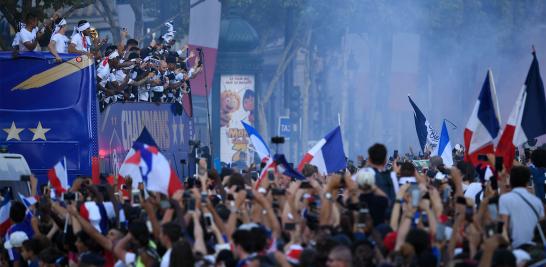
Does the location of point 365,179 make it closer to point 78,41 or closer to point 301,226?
point 301,226

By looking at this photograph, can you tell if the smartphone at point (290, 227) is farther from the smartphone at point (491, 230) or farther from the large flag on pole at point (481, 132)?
the large flag on pole at point (481, 132)

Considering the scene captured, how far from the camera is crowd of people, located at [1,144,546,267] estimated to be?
9.65 meters

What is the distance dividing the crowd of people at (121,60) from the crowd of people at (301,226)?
7467 mm

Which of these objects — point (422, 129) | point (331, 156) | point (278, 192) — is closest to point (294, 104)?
point (422, 129)

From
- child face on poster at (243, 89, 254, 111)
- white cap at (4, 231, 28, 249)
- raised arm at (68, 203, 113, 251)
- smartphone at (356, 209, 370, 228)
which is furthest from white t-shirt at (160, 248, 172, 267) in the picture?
child face on poster at (243, 89, 254, 111)

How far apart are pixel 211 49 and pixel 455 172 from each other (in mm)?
34572

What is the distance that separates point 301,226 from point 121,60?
12488 millimetres

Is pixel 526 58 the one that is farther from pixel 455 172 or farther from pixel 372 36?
pixel 455 172

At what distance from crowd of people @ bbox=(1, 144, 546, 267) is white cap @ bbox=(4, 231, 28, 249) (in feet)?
0.04

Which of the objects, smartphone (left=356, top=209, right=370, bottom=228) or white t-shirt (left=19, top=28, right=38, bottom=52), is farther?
white t-shirt (left=19, top=28, right=38, bottom=52)

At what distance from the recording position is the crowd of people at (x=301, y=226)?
965 centimetres

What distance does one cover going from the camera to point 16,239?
1316 centimetres

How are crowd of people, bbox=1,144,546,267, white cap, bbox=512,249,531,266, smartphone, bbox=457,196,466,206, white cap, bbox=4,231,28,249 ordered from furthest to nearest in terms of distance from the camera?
white cap, bbox=4,231,28,249, smartphone, bbox=457,196,466,206, white cap, bbox=512,249,531,266, crowd of people, bbox=1,144,546,267

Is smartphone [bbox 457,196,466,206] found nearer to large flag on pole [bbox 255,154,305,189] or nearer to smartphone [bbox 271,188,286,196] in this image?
smartphone [bbox 271,188,286,196]
